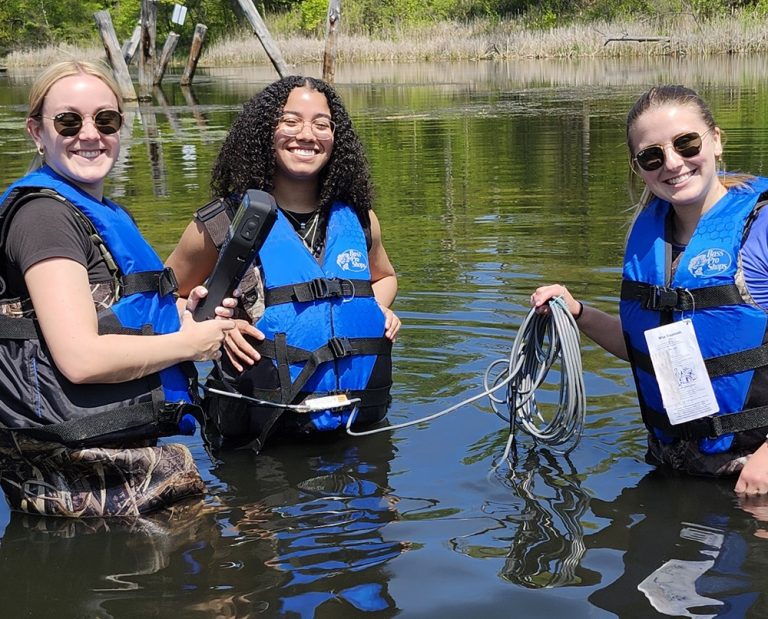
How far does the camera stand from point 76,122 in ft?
12.6

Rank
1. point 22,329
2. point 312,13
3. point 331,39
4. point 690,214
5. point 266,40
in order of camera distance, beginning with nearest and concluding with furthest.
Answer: point 22,329
point 690,214
point 331,39
point 266,40
point 312,13

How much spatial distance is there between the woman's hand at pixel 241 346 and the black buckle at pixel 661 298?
1.70m

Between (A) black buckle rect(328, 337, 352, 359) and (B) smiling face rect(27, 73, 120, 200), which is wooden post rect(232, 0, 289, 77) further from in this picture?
(B) smiling face rect(27, 73, 120, 200)

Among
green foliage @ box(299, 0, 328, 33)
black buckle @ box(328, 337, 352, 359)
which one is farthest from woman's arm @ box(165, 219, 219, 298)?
green foliage @ box(299, 0, 328, 33)

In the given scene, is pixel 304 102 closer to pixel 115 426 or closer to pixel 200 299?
pixel 200 299

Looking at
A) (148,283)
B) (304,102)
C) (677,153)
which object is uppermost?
(304,102)

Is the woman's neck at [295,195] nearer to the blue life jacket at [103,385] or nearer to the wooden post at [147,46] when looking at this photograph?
the blue life jacket at [103,385]

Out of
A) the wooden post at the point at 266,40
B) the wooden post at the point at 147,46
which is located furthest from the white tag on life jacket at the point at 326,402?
the wooden post at the point at 147,46

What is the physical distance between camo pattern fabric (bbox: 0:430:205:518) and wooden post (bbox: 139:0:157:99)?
25621 millimetres

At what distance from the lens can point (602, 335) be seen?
4.79 m

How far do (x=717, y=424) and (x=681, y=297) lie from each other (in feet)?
1.70

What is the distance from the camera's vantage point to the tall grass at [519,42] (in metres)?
31.2

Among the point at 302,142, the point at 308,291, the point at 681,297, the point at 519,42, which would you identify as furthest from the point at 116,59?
the point at 681,297

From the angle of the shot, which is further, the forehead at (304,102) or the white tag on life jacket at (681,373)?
the forehead at (304,102)
